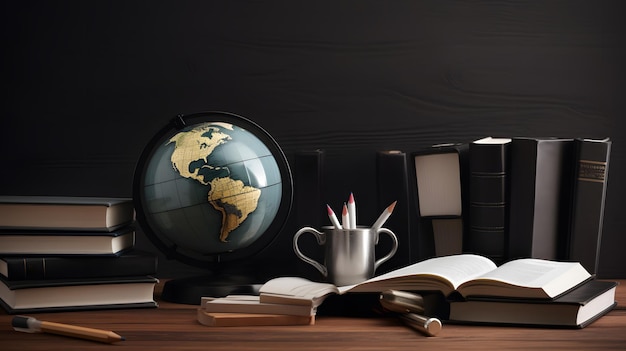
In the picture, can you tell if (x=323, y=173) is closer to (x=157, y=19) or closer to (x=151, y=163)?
(x=151, y=163)

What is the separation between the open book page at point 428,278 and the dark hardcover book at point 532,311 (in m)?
0.04

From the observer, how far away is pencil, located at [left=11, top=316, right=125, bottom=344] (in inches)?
43.0

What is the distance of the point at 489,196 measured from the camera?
1.50 meters

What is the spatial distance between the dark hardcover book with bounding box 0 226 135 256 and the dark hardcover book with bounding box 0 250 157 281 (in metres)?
0.02

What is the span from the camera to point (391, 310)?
50.9 inches

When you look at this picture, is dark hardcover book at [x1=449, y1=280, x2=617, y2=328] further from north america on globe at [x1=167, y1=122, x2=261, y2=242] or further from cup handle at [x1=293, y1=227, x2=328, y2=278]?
north america on globe at [x1=167, y1=122, x2=261, y2=242]

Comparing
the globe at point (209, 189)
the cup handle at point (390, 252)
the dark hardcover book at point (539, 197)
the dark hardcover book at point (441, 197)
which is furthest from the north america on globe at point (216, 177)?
the dark hardcover book at point (539, 197)

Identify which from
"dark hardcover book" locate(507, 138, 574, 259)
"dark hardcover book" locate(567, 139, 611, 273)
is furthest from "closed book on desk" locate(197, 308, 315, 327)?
"dark hardcover book" locate(567, 139, 611, 273)

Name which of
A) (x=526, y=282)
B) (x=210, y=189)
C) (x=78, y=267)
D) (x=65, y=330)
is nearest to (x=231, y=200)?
(x=210, y=189)

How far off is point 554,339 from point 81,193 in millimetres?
1103

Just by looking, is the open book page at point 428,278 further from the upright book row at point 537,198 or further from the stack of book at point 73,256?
the stack of book at point 73,256

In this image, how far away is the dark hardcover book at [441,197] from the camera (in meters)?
1.56

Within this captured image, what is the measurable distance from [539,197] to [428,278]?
0.41 m

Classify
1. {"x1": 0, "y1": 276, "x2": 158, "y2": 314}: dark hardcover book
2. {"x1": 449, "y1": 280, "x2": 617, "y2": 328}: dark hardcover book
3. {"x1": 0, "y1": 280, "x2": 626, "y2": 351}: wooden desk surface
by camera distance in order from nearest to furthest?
{"x1": 0, "y1": 280, "x2": 626, "y2": 351}: wooden desk surface < {"x1": 449, "y1": 280, "x2": 617, "y2": 328}: dark hardcover book < {"x1": 0, "y1": 276, "x2": 158, "y2": 314}: dark hardcover book
